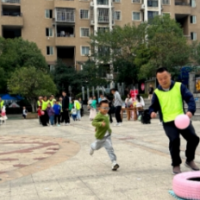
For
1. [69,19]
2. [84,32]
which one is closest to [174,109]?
[69,19]

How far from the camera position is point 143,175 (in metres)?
4.89

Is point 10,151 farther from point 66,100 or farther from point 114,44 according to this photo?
point 114,44

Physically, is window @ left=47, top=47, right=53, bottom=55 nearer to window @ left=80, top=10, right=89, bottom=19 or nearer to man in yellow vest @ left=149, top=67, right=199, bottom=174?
window @ left=80, top=10, right=89, bottom=19

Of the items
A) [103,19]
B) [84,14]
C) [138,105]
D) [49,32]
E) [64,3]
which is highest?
[64,3]

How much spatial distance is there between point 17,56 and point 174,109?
1359 inches

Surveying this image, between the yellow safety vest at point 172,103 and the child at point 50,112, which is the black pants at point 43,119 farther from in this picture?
the yellow safety vest at point 172,103

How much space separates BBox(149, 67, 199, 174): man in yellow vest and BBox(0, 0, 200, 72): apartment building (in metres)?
39.2

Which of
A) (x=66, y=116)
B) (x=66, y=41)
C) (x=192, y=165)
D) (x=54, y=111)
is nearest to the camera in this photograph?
(x=192, y=165)

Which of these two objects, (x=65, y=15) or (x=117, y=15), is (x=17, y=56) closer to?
(x=65, y=15)

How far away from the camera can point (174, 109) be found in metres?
4.93

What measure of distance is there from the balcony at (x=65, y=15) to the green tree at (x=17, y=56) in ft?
25.6

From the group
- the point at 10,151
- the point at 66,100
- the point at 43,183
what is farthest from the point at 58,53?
the point at 43,183

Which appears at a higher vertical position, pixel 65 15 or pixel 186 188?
pixel 65 15

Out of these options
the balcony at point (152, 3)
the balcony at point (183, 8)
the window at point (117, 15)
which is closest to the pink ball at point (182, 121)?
the window at point (117, 15)
